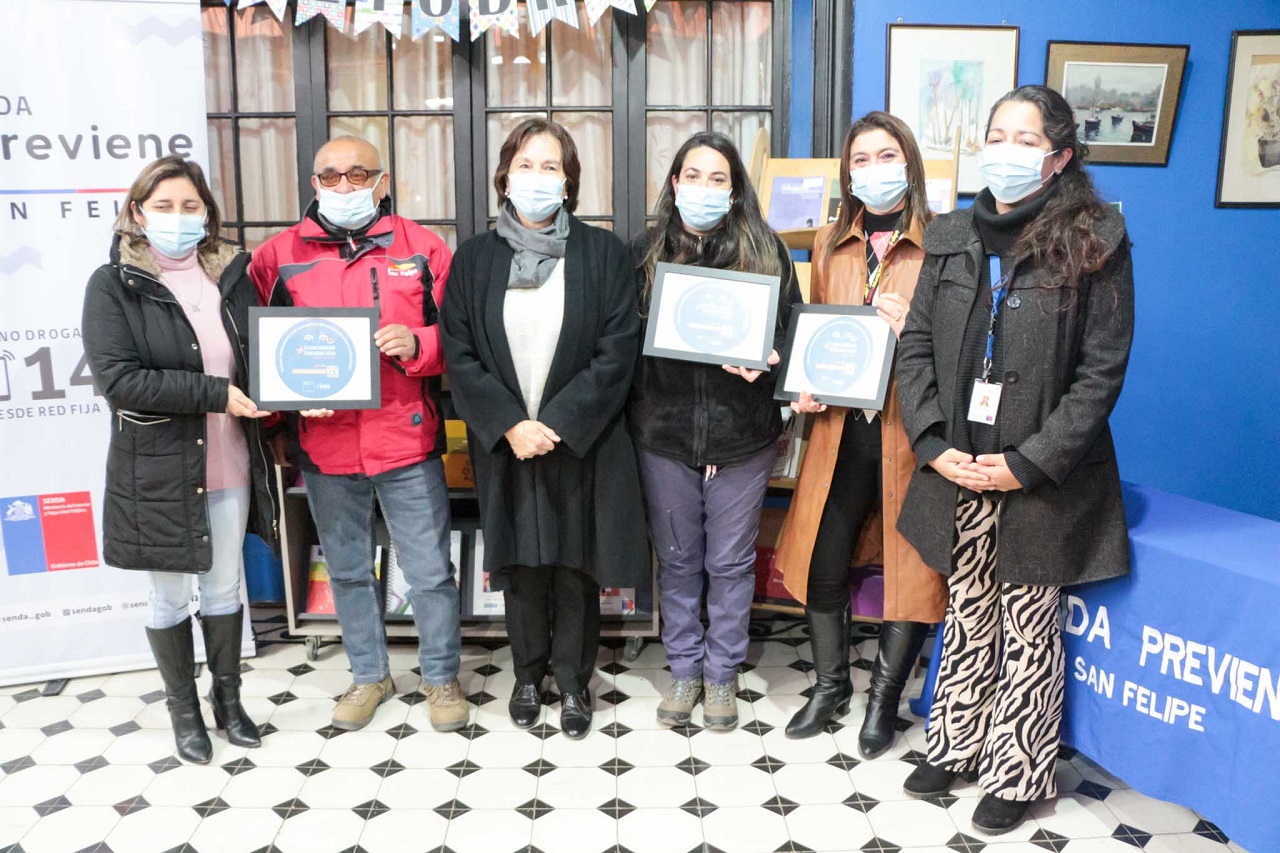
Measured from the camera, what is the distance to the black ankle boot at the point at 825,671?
2.84m

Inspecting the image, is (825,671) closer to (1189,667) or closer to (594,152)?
(1189,667)

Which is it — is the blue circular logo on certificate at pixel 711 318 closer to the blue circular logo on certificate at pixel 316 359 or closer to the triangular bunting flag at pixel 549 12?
the blue circular logo on certificate at pixel 316 359

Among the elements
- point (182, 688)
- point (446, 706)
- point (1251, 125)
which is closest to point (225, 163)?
point (182, 688)

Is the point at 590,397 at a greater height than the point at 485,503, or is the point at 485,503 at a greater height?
the point at 590,397

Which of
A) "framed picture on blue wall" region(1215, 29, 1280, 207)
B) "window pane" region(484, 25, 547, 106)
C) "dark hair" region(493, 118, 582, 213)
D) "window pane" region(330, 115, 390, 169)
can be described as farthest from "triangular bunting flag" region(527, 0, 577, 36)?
"framed picture on blue wall" region(1215, 29, 1280, 207)

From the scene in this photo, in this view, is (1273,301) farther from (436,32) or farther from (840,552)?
(436,32)

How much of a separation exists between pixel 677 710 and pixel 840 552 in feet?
2.24

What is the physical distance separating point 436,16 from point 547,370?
1572mm

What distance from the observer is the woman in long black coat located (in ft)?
8.54

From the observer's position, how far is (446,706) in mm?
2916

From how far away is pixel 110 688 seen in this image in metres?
3.22

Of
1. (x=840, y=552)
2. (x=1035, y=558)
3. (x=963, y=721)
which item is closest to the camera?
(x=1035, y=558)

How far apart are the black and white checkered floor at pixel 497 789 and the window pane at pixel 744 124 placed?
2003 mm

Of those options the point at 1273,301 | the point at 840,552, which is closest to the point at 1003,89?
the point at 1273,301
